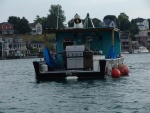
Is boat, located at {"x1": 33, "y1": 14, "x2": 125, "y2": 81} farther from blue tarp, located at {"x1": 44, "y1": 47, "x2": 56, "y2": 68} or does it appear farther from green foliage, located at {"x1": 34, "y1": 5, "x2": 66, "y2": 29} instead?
green foliage, located at {"x1": 34, "y1": 5, "x2": 66, "y2": 29}

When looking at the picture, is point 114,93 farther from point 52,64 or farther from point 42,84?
point 52,64

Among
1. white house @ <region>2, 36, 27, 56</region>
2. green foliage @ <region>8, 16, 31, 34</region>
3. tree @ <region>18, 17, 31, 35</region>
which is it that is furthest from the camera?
green foliage @ <region>8, 16, 31, 34</region>

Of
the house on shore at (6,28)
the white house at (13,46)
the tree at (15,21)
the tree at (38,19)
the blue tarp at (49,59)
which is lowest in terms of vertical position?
the blue tarp at (49,59)

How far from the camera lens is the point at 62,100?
2252 cm

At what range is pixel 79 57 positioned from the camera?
3231 centimetres

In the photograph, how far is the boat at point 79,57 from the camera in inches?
1249

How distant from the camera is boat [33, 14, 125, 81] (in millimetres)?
31734

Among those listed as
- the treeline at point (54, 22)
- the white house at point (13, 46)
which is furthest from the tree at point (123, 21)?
the white house at point (13, 46)

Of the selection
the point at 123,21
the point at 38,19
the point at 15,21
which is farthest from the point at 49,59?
the point at 38,19

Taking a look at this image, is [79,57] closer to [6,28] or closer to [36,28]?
[6,28]

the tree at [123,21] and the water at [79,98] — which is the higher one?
the tree at [123,21]

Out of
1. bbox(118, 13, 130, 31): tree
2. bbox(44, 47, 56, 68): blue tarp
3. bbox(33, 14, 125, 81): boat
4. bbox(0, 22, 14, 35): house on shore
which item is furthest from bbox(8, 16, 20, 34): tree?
bbox(44, 47, 56, 68): blue tarp

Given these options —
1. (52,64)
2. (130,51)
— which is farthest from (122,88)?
(130,51)

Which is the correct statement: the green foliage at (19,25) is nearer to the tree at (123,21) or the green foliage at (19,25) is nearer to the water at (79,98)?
the tree at (123,21)
